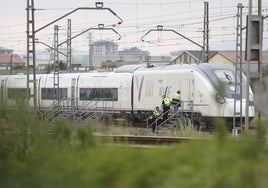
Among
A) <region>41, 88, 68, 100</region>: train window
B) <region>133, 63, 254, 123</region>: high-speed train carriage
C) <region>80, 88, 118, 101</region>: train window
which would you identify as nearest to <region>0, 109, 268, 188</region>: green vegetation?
<region>133, 63, 254, 123</region>: high-speed train carriage

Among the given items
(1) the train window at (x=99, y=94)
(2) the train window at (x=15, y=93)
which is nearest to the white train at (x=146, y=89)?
(1) the train window at (x=99, y=94)

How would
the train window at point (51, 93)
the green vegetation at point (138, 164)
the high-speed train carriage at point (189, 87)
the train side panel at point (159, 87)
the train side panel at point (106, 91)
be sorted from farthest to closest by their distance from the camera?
the train window at point (51, 93), the train side panel at point (106, 91), the train side panel at point (159, 87), the high-speed train carriage at point (189, 87), the green vegetation at point (138, 164)

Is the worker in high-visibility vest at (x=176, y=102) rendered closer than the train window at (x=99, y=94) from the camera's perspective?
Yes

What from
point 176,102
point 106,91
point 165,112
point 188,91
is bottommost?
point 165,112

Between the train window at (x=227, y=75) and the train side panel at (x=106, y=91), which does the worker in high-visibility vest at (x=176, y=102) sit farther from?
the train side panel at (x=106, y=91)

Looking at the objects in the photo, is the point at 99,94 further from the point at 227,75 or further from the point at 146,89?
the point at 227,75

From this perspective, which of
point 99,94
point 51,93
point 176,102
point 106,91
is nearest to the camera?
point 176,102

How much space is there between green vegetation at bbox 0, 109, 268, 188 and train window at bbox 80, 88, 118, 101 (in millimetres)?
31003

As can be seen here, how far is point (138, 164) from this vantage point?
396cm

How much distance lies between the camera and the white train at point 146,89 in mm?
29938

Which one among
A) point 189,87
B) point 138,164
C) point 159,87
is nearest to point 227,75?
point 189,87

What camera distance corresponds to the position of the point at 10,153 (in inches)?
245

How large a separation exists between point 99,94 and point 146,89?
489 centimetres

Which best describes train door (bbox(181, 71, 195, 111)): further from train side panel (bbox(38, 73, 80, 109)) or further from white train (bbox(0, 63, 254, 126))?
train side panel (bbox(38, 73, 80, 109))
